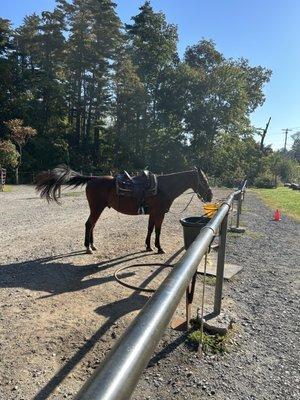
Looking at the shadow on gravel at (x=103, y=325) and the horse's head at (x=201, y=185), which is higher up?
the horse's head at (x=201, y=185)

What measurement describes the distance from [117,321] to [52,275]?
6.91 ft

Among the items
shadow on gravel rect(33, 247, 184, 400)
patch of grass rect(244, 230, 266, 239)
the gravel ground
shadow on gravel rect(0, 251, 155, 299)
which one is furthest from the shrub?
shadow on gravel rect(33, 247, 184, 400)

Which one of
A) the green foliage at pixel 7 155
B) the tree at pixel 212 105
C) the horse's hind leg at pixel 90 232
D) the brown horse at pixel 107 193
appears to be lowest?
the horse's hind leg at pixel 90 232

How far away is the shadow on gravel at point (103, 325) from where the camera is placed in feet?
10.3

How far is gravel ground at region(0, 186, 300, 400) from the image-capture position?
10.6 ft

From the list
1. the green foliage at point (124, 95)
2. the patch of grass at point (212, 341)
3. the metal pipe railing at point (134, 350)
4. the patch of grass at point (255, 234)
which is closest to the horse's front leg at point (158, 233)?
the patch of grass at point (255, 234)

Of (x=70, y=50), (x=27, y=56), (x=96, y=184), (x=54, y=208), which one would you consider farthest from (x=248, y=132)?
(x=96, y=184)

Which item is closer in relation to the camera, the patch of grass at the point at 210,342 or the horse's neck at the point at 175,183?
the patch of grass at the point at 210,342

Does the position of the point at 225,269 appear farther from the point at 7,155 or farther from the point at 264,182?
the point at 264,182

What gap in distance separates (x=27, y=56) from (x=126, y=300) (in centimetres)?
4876

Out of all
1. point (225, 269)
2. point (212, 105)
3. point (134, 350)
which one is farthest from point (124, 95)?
point (134, 350)

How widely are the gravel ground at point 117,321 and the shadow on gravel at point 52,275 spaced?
2cm

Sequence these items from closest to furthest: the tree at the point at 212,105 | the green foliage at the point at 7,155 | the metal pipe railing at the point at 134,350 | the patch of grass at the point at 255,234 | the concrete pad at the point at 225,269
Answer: the metal pipe railing at the point at 134,350, the concrete pad at the point at 225,269, the patch of grass at the point at 255,234, the green foliage at the point at 7,155, the tree at the point at 212,105

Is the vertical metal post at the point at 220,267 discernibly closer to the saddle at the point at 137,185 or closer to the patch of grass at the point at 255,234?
the saddle at the point at 137,185
